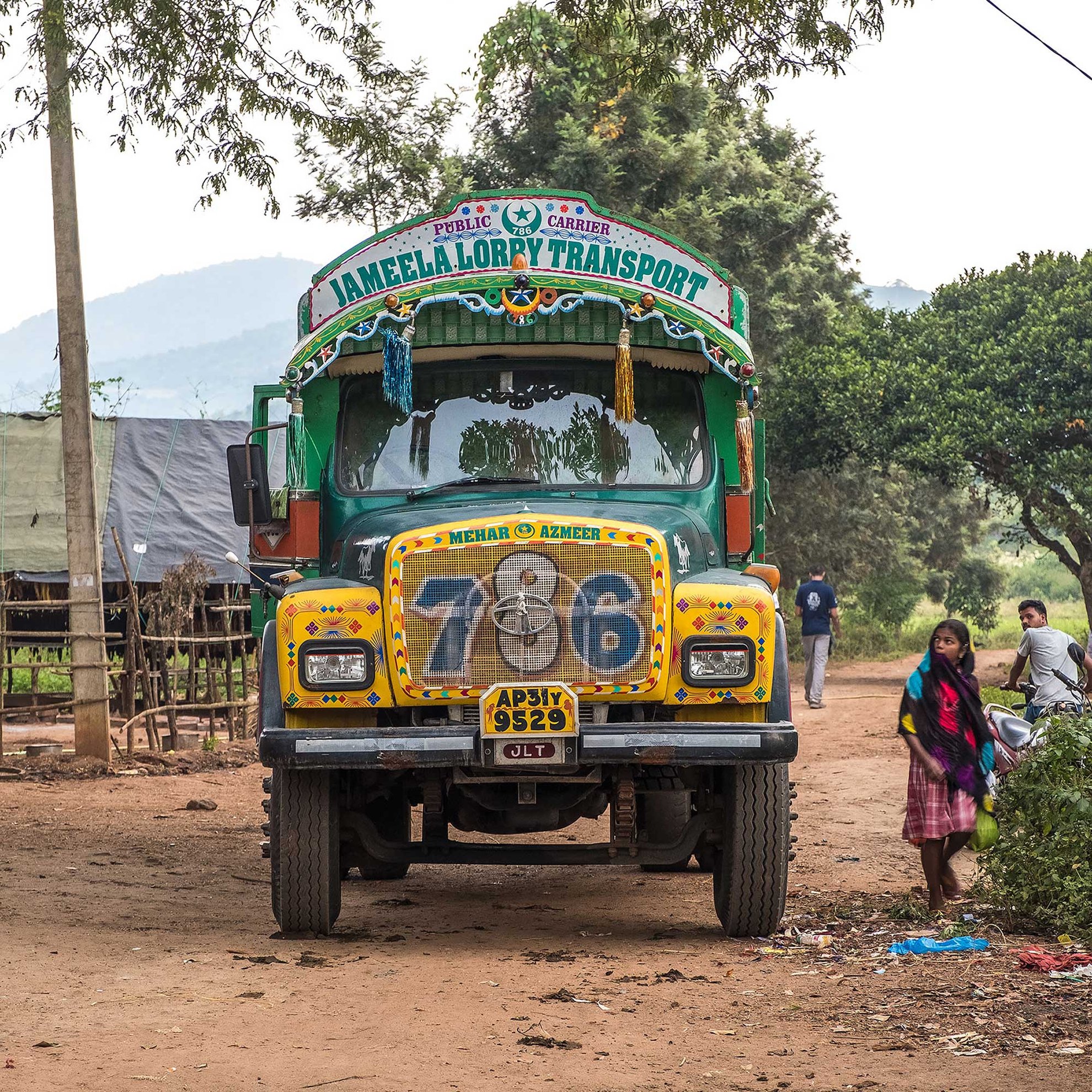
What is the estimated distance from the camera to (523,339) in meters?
7.47

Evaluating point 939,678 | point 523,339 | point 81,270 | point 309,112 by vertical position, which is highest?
point 309,112

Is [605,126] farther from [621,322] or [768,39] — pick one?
[621,322]

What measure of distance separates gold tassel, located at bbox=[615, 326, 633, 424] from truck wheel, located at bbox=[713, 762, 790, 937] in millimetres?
1863

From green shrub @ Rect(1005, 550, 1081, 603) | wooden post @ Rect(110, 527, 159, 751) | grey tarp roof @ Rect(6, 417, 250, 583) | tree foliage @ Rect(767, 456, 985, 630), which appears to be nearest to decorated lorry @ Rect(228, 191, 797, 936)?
wooden post @ Rect(110, 527, 159, 751)

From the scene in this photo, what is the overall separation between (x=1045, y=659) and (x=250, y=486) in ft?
18.7

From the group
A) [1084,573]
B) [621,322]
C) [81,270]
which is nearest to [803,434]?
[1084,573]

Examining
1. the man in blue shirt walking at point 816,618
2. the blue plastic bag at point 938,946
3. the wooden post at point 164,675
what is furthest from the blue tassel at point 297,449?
the man in blue shirt walking at point 816,618

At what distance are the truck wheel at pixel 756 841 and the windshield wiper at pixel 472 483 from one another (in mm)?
1709

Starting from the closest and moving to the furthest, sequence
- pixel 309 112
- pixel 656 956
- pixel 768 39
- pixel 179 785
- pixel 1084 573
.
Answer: pixel 656 956 < pixel 768 39 < pixel 309 112 < pixel 179 785 < pixel 1084 573

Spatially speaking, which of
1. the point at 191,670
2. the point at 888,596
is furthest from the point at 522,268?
the point at 888,596

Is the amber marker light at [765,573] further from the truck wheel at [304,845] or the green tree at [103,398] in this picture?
the green tree at [103,398]

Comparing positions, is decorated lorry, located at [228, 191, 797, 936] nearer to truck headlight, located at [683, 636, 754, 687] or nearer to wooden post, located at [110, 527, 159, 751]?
truck headlight, located at [683, 636, 754, 687]

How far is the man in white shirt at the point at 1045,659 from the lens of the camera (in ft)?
33.6

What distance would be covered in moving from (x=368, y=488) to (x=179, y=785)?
22.9ft
